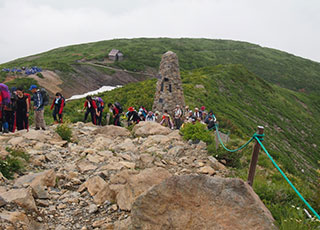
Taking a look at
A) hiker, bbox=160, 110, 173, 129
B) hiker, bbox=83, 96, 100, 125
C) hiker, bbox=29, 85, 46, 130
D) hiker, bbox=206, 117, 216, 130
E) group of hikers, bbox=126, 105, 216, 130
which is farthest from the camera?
hiker, bbox=160, 110, 173, 129

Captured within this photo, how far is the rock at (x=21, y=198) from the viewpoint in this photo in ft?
14.3

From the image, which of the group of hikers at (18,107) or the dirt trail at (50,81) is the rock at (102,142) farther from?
the dirt trail at (50,81)

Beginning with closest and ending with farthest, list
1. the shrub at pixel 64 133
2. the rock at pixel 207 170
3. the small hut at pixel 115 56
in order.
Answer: the rock at pixel 207 170 → the shrub at pixel 64 133 → the small hut at pixel 115 56

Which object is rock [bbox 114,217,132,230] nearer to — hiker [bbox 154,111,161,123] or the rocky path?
the rocky path

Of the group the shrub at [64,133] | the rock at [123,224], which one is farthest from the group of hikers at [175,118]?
the rock at [123,224]

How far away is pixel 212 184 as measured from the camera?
3674mm

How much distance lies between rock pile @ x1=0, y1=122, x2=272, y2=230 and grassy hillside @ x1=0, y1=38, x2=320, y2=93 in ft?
173

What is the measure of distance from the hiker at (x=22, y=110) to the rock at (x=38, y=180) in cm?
543

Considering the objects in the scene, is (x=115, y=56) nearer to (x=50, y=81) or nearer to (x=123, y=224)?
(x=50, y=81)

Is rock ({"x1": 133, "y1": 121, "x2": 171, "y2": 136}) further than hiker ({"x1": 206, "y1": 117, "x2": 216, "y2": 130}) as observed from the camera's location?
No

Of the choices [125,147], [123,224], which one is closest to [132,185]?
[123,224]

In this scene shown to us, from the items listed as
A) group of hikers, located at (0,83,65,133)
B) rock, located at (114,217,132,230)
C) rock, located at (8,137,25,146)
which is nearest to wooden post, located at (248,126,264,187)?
rock, located at (114,217,132,230)

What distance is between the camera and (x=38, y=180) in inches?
212

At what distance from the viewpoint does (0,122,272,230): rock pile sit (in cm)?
417
